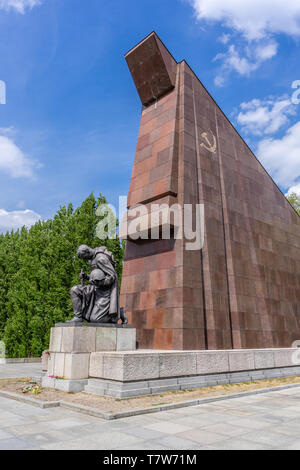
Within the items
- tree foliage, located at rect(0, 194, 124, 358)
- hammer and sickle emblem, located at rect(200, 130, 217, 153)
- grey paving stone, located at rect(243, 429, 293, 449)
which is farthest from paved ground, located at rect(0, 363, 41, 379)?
hammer and sickle emblem, located at rect(200, 130, 217, 153)

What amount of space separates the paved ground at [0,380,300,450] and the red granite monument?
484 centimetres

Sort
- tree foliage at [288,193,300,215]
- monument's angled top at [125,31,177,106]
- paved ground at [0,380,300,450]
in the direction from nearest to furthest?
1. paved ground at [0,380,300,450]
2. monument's angled top at [125,31,177,106]
3. tree foliage at [288,193,300,215]

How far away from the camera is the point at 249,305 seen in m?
14.8

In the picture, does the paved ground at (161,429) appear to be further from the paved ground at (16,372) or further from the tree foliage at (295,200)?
the tree foliage at (295,200)

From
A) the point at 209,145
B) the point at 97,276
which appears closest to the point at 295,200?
the point at 209,145

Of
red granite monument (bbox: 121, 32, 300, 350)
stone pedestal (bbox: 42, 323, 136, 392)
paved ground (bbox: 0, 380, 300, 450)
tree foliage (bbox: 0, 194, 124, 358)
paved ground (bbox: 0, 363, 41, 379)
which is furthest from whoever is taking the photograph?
tree foliage (bbox: 0, 194, 124, 358)

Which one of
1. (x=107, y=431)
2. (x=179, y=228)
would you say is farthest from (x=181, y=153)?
(x=107, y=431)

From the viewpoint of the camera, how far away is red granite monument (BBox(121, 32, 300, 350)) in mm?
12828

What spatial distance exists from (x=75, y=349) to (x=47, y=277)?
51.6 ft

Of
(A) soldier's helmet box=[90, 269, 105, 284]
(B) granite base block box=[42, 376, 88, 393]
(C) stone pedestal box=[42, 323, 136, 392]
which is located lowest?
(B) granite base block box=[42, 376, 88, 393]

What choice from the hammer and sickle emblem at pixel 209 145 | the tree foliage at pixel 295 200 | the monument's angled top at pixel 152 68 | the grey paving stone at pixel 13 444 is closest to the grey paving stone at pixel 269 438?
the grey paving stone at pixel 13 444

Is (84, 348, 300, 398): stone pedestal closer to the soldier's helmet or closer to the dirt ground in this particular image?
the dirt ground
